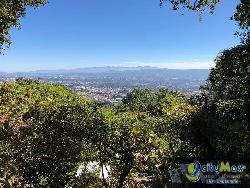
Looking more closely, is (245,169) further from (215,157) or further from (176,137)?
(176,137)

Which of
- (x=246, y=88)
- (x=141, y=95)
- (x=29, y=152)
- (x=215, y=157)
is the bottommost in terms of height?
(x=141, y=95)

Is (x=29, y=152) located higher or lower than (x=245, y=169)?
higher

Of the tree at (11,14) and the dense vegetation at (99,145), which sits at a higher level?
the tree at (11,14)

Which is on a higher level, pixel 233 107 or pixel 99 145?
pixel 233 107

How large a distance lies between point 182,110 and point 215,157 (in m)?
4.33

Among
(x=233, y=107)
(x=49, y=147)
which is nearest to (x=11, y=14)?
(x=49, y=147)

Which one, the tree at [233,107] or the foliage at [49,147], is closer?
the foliage at [49,147]

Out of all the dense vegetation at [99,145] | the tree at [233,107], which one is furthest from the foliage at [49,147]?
the tree at [233,107]

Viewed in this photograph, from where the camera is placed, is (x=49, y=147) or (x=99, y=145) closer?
(x=49, y=147)

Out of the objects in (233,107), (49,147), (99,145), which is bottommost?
(99,145)

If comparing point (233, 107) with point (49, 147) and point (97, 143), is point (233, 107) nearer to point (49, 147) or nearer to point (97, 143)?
point (97, 143)

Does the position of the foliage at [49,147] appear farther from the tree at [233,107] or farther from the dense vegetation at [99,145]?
the tree at [233,107]

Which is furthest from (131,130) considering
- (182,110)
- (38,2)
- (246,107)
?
(246,107)

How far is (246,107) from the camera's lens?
32.2 metres
